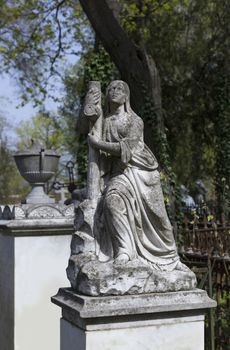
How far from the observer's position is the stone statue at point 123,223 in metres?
3.94

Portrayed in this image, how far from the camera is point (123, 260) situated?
156 inches

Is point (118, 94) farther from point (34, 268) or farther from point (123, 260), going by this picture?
point (34, 268)

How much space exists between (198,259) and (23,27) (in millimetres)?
Answer: 13504

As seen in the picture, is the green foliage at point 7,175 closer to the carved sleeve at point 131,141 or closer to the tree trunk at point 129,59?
the tree trunk at point 129,59

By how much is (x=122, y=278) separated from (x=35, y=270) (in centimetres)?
269

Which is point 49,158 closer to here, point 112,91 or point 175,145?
point 112,91

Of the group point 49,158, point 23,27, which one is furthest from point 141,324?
point 23,27

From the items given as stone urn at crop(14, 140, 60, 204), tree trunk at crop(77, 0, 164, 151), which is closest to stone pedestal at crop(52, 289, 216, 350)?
stone urn at crop(14, 140, 60, 204)

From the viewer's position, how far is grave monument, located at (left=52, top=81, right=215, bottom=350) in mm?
3838

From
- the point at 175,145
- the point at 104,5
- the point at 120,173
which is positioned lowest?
the point at 120,173

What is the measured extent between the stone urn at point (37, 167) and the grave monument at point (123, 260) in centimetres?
265

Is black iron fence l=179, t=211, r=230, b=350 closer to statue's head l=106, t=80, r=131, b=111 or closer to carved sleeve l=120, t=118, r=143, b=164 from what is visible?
carved sleeve l=120, t=118, r=143, b=164

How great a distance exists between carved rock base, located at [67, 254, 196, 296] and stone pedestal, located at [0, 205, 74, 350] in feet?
7.57

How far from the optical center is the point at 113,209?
4027mm
